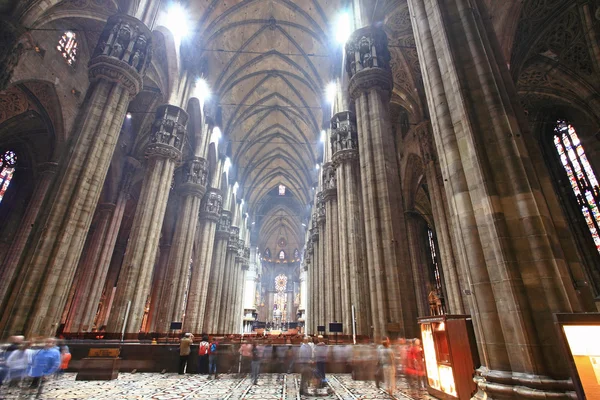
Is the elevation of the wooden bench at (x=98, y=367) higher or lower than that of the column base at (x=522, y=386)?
lower

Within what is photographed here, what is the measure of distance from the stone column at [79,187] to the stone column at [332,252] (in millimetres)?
11672

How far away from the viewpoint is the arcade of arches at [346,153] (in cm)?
424

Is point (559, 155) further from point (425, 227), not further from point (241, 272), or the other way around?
point (241, 272)

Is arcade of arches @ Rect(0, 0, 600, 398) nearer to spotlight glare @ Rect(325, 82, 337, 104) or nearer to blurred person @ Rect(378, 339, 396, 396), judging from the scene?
spotlight glare @ Rect(325, 82, 337, 104)

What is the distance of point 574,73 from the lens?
12.3 metres

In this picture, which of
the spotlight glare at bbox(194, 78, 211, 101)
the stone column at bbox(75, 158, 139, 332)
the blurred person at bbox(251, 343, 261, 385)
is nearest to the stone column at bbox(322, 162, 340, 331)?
the blurred person at bbox(251, 343, 261, 385)

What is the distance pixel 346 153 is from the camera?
15.7 metres

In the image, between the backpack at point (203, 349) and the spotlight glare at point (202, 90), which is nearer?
the backpack at point (203, 349)

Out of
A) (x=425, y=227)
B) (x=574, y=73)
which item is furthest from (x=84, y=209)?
(x=425, y=227)

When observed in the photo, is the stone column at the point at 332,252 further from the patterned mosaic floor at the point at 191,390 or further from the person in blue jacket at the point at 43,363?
the person in blue jacket at the point at 43,363

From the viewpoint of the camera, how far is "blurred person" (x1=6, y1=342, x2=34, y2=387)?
4746 mm

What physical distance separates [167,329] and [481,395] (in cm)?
1686

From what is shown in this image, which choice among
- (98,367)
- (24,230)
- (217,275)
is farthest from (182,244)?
(98,367)

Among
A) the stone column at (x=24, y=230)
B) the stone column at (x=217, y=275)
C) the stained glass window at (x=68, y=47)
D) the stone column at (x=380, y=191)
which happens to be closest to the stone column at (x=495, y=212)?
the stone column at (x=380, y=191)
